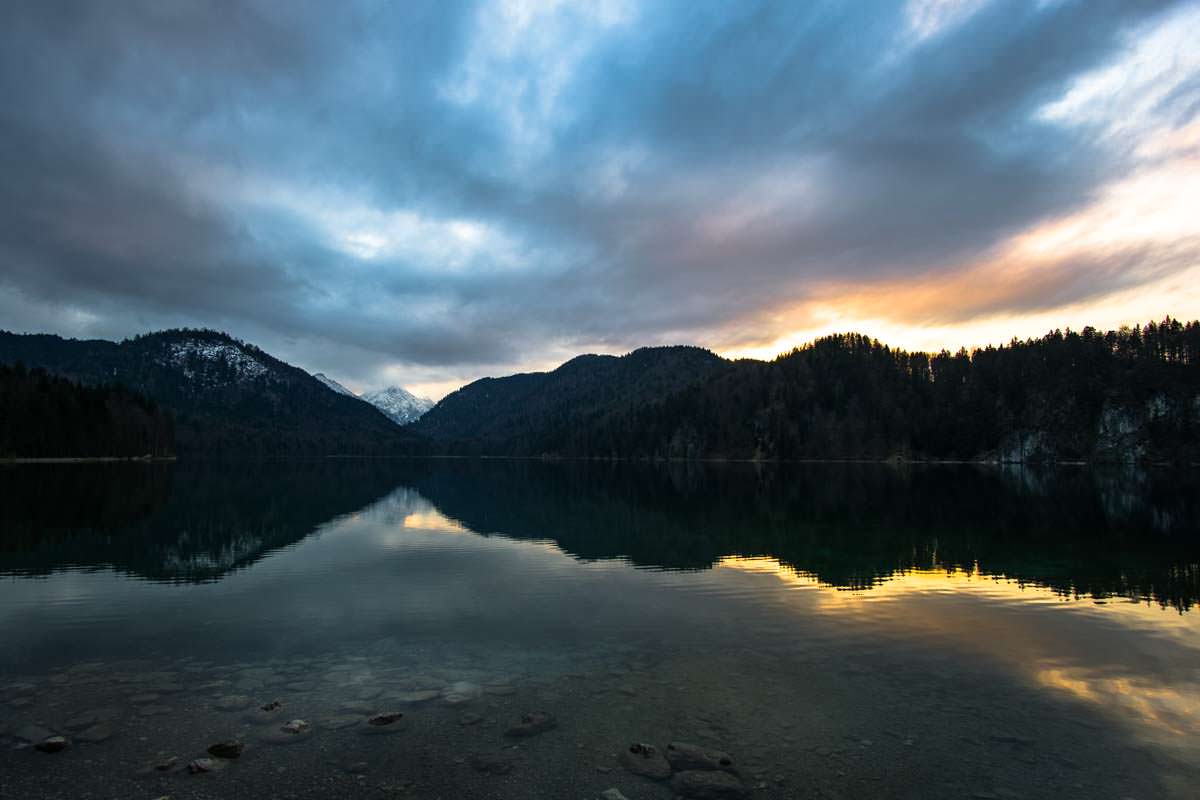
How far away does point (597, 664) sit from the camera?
2203cm

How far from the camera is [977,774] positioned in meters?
14.3

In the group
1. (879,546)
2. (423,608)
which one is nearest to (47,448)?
(423,608)

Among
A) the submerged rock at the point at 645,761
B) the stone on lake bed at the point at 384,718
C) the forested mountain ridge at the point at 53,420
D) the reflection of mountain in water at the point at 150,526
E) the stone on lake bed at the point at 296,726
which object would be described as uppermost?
the forested mountain ridge at the point at 53,420

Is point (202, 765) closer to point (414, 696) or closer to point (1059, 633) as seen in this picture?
point (414, 696)

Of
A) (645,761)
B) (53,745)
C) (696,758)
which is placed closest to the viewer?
(645,761)

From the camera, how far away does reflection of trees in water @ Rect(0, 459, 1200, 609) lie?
132ft

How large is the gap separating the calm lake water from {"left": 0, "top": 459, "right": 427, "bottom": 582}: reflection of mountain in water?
659 mm

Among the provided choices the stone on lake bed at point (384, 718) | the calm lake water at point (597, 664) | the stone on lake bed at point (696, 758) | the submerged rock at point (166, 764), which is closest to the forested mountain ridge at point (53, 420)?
the calm lake water at point (597, 664)

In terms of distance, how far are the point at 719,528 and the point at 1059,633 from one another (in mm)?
35292

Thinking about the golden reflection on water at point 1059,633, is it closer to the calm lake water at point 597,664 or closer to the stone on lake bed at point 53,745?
the calm lake water at point 597,664

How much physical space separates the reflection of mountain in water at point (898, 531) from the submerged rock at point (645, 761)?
24.3 metres

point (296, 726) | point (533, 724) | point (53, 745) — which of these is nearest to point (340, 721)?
point (296, 726)

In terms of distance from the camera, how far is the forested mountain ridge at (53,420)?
534 feet

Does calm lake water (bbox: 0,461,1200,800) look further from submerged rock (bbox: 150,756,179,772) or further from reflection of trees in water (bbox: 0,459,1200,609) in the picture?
reflection of trees in water (bbox: 0,459,1200,609)
